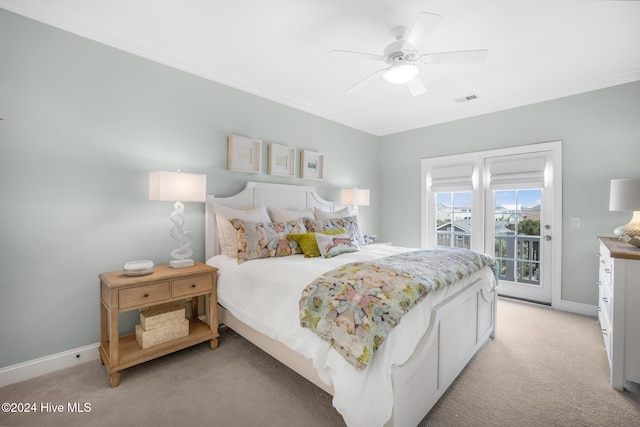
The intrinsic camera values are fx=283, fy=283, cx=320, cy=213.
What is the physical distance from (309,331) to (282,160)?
238cm

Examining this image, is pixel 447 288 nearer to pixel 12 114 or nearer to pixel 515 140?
pixel 515 140

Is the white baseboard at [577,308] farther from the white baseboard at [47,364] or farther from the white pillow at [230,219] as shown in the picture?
the white baseboard at [47,364]

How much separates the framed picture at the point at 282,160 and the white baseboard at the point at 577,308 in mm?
3621

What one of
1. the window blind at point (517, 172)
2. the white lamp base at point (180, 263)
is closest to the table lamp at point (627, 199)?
the window blind at point (517, 172)

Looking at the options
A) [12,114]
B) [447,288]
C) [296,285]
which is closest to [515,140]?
[447,288]

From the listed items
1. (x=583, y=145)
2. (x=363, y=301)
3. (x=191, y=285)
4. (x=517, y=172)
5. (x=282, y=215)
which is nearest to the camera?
(x=363, y=301)

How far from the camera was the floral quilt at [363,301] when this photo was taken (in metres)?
1.34

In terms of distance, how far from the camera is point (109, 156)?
2.33m

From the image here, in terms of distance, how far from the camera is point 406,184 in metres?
4.78

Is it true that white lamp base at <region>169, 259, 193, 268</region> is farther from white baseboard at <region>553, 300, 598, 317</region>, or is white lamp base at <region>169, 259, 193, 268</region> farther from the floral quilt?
white baseboard at <region>553, 300, 598, 317</region>

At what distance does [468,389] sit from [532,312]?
6.75ft

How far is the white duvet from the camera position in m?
1.34

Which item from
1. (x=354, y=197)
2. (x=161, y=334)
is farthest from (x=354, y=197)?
(x=161, y=334)

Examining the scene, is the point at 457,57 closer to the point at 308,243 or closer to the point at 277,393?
the point at 308,243
